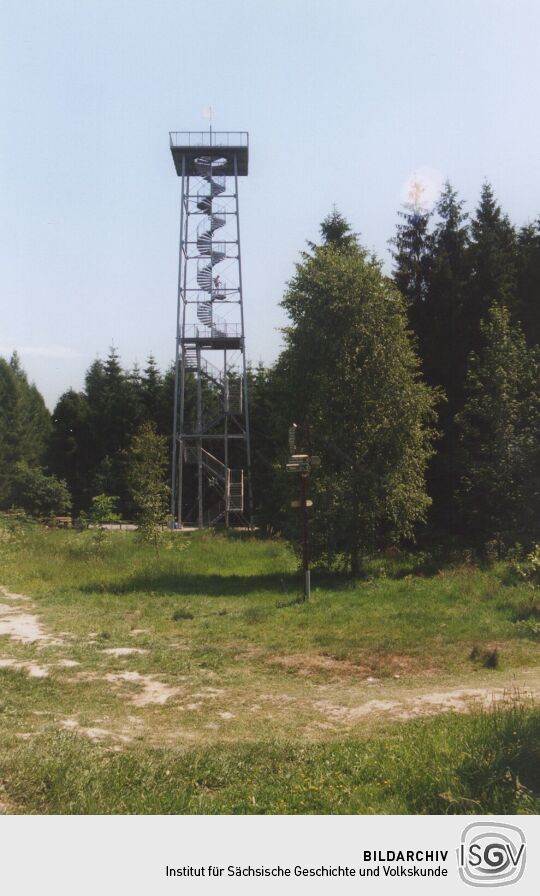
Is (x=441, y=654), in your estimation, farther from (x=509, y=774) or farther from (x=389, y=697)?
(x=509, y=774)

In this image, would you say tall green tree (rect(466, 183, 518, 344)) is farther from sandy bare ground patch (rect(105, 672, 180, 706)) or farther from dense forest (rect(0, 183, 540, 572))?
sandy bare ground patch (rect(105, 672, 180, 706))

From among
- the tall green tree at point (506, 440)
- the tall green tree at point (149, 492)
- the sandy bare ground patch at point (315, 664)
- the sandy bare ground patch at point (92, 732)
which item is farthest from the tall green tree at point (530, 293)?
the sandy bare ground patch at point (92, 732)

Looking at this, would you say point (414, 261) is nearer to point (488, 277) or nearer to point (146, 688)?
point (488, 277)

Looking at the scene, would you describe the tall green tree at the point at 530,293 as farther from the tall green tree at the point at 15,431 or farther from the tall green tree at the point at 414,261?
the tall green tree at the point at 15,431

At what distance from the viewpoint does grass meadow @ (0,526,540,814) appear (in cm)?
506

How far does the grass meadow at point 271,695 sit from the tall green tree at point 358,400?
2.10 m

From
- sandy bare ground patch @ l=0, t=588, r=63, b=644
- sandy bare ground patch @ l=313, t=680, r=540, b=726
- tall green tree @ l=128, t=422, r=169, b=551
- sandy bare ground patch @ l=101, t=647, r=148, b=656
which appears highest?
tall green tree @ l=128, t=422, r=169, b=551

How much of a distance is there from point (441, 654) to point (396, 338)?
11630 mm

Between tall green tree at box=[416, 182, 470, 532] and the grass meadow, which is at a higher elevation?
tall green tree at box=[416, 182, 470, 532]

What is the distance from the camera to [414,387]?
65.6 ft
